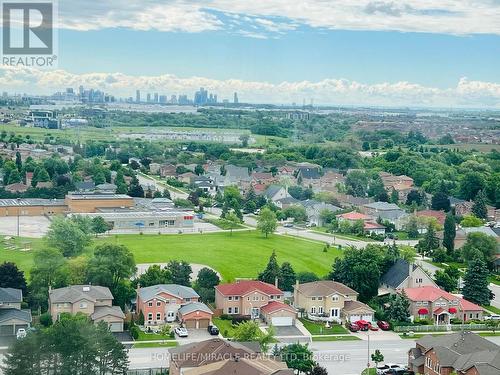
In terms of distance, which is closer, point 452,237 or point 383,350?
point 383,350

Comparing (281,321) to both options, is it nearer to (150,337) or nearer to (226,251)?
(150,337)

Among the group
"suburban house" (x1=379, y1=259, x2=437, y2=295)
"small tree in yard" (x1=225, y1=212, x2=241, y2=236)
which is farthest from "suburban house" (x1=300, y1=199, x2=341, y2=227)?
"suburban house" (x1=379, y1=259, x2=437, y2=295)

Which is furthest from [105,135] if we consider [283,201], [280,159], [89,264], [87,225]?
[89,264]

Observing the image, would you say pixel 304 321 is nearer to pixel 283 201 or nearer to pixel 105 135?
pixel 283 201

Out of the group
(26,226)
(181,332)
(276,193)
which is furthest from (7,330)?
(276,193)

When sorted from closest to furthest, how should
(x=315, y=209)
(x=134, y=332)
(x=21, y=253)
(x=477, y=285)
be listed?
(x=134, y=332) → (x=477, y=285) → (x=21, y=253) → (x=315, y=209)

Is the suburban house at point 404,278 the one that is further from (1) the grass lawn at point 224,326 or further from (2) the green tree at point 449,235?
(2) the green tree at point 449,235

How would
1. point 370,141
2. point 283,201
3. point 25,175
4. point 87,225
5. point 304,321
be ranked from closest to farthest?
point 304,321
point 87,225
point 283,201
point 25,175
point 370,141
